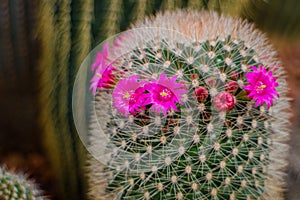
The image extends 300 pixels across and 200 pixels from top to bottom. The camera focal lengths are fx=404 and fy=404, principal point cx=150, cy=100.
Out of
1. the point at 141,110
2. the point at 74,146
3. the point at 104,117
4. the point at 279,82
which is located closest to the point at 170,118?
the point at 141,110

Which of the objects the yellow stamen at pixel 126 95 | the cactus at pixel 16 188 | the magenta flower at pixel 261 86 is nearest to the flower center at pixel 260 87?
the magenta flower at pixel 261 86

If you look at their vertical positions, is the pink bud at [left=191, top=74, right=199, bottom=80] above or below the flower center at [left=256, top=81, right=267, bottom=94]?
above

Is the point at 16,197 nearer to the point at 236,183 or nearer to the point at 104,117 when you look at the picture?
the point at 104,117

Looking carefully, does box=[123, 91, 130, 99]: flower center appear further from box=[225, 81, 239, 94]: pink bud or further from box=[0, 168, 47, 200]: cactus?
box=[0, 168, 47, 200]: cactus

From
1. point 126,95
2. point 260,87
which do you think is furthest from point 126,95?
point 260,87

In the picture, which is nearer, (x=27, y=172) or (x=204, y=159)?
(x=204, y=159)

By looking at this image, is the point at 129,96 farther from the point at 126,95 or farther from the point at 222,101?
the point at 222,101

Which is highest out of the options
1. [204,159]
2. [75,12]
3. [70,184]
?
[75,12]

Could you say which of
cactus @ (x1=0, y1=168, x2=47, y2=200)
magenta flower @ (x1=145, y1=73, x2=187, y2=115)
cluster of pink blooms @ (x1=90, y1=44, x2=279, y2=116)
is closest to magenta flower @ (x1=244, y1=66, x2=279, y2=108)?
cluster of pink blooms @ (x1=90, y1=44, x2=279, y2=116)
